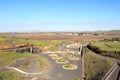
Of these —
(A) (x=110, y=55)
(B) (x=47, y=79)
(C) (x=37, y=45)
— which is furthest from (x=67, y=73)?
(C) (x=37, y=45)

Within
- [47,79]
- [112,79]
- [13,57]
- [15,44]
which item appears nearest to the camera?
[112,79]

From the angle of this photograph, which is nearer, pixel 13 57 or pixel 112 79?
pixel 112 79

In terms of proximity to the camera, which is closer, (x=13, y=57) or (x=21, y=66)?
(x=21, y=66)

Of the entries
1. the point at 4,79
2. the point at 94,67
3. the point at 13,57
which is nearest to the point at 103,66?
the point at 94,67

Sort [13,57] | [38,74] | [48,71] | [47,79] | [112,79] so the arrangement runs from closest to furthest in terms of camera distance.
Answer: [112,79] → [47,79] → [38,74] → [48,71] → [13,57]

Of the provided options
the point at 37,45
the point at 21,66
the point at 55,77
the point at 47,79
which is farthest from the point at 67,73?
the point at 37,45

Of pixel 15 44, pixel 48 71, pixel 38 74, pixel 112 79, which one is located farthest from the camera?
pixel 15 44

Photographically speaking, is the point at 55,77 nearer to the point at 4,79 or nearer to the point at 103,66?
the point at 4,79

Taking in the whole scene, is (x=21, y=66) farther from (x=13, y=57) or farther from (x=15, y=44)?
(x=15, y=44)

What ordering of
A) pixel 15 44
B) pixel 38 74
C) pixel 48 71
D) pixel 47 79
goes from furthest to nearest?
pixel 15 44 < pixel 48 71 < pixel 38 74 < pixel 47 79
